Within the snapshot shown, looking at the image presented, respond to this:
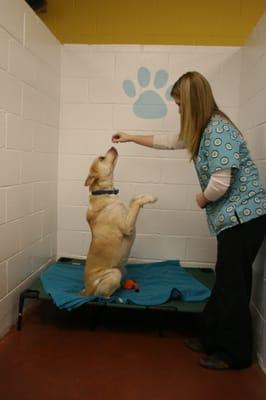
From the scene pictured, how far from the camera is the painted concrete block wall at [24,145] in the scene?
6.31ft

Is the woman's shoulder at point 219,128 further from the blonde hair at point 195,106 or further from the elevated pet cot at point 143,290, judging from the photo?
the elevated pet cot at point 143,290

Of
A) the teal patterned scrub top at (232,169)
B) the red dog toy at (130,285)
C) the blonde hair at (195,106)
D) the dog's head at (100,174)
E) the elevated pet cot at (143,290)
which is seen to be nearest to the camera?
the teal patterned scrub top at (232,169)

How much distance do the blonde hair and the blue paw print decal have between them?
38.6 inches

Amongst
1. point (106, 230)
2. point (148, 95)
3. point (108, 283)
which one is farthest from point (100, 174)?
point (148, 95)

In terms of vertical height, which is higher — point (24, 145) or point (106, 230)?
point (24, 145)

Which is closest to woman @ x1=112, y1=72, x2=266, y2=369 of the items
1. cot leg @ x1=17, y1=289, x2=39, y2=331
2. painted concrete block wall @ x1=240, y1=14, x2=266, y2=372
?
painted concrete block wall @ x1=240, y1=14, x2=266, y2=372

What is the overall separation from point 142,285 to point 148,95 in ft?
Result: 4.86

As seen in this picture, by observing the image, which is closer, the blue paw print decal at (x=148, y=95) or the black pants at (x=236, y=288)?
the black pants at (x=236, y=288)

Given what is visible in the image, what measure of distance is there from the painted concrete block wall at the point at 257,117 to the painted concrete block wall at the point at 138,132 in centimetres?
23

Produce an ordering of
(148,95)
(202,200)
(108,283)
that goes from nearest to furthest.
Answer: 1. (202,200)
2. (108,283)
3. (148,95)

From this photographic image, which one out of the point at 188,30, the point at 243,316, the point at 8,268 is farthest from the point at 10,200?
the point at 188,30

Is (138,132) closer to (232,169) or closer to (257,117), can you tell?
(257,117)

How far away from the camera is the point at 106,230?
7.01ft

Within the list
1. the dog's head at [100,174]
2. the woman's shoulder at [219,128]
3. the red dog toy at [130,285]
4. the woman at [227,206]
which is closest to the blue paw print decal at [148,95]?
the dog's head at [100,174]
